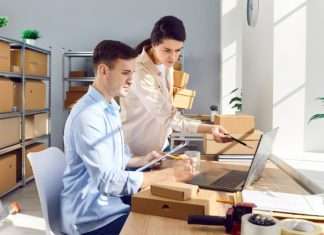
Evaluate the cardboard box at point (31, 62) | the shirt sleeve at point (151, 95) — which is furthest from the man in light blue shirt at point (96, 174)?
the cardboard box at point (31, 62)

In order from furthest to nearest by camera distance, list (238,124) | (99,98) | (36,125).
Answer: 1. (36,125)
2. (238,124)
3. (99,98)

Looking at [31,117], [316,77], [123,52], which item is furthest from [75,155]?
[31,117]

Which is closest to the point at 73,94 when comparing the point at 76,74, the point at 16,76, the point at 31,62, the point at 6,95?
the point at 76,74

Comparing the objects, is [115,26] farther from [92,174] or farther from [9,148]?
[92,174]

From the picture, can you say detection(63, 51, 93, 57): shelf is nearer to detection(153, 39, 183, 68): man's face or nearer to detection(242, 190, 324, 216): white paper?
detection(153, 39, 183, 68): man's face

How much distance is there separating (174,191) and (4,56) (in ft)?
10.8

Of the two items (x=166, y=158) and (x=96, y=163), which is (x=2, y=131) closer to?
(x=166, y=158)

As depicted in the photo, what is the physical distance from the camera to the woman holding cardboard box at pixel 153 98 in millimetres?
1987

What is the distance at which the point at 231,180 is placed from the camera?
1646 millimetres

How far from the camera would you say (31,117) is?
16.0 ft

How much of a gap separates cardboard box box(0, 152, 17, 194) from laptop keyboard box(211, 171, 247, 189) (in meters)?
2.93

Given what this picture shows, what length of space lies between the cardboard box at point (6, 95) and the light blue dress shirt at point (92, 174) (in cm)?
271

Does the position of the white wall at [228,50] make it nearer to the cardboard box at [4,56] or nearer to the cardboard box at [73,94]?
the cardboard box at [73,94]

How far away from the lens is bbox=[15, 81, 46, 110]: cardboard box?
4.48m
